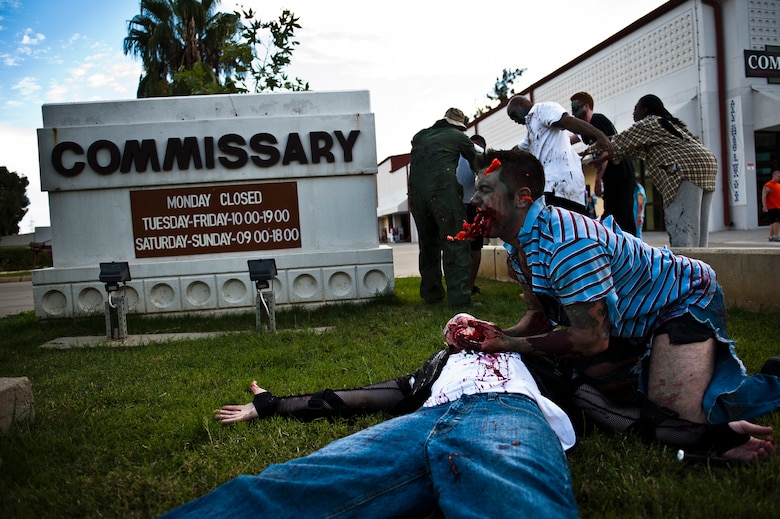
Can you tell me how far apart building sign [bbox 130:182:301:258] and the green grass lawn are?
1.51 metres

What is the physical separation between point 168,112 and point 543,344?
5710mm

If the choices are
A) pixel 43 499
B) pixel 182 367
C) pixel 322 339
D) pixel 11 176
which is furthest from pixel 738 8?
pixel 11 176

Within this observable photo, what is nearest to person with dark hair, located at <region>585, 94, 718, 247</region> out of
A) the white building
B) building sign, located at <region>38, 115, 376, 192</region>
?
building sign, located at <region>38, 115, 376, 192</region>

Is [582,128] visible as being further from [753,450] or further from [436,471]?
[436,471]

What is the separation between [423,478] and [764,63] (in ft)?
62.1

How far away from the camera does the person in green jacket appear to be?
5.77 m

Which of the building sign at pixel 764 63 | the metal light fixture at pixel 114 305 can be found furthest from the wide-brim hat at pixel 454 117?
the building sign at pixel 764 63

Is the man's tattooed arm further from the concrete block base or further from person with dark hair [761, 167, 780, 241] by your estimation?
person with dark hair [761, 167, 780, 241]

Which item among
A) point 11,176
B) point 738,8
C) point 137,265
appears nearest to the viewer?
point 137,265

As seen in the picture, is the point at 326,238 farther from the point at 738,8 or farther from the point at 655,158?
the point at 738,8

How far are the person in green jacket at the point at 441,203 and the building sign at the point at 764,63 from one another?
14.1 m

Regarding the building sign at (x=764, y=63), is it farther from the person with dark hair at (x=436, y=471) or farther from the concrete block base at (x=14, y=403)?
the concrete block base at (x=14, y=403)

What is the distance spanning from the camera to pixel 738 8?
1580 centimetres

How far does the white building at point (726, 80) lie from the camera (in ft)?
52.6
